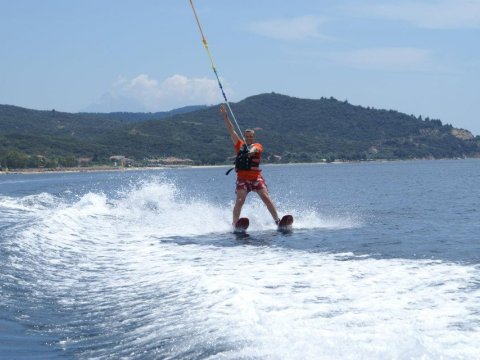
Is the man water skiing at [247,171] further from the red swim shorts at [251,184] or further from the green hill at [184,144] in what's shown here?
the green hill at [184,144]

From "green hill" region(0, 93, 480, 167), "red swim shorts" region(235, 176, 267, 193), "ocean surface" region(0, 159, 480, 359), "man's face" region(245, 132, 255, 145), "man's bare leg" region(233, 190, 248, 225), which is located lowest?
"ocean surface" region(0, 159, 480, 359)

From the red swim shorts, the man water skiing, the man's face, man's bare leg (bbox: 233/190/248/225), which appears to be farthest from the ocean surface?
the man's face

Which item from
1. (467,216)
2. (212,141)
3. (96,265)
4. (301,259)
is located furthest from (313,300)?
(212,141)

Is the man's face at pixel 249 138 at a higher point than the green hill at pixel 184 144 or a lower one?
lower

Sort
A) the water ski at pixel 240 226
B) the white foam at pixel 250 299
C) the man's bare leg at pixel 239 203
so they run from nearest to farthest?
1. the white foam at pixel 250 299
2. the water ski at pixel 240 226
3. the man's bare leg at pixel 239 203

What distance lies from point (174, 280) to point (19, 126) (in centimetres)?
19961

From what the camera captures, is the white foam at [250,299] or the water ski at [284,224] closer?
the white foam at [250,299]

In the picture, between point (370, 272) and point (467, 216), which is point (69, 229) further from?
point (467, 216)

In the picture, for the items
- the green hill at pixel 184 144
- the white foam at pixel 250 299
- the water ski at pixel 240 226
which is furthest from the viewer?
the green hill at pixel 184 144

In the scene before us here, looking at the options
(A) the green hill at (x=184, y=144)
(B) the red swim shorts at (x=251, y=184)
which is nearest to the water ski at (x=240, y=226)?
(B) the red swim shorts at (x=251, y=184)

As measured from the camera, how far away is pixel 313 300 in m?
6.84

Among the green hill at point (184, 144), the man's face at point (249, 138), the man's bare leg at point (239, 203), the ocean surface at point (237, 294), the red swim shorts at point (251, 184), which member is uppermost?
the green hill at point (184, 144)

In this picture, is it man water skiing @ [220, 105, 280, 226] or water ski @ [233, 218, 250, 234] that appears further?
man water skiing @ [220, 105, 280, 226]

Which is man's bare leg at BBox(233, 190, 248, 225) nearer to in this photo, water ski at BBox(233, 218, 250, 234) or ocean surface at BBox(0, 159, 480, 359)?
water ski at BBox(233, 218, 250, 234)
